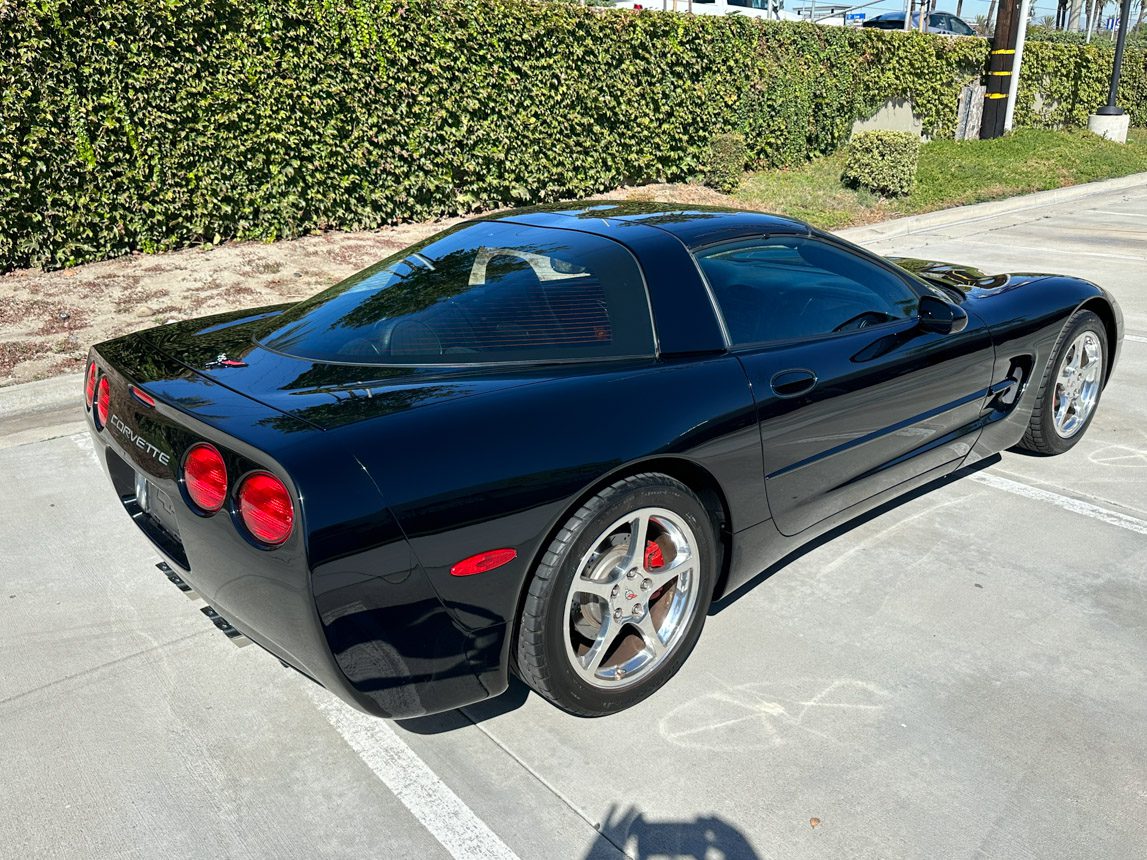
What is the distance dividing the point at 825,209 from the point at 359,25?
6.54 m

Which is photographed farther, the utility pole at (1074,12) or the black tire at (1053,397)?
the utility pole at (1074,12)

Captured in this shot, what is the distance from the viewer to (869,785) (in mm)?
2543

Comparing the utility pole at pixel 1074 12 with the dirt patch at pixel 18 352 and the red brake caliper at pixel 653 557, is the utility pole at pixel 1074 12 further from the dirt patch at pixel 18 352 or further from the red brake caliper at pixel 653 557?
the red brake caliper at pixel 653 557

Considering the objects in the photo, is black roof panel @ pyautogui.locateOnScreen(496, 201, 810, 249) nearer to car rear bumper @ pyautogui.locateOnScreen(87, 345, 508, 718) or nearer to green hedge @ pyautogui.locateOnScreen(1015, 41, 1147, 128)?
car rear bumper @ pyautogui.locateOnScreen(87, 345, 508, 718)

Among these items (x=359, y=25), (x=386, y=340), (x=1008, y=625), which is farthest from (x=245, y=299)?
(x=1008, y=625)

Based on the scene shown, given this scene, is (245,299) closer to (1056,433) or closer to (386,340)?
(386,340)

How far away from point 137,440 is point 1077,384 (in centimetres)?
421

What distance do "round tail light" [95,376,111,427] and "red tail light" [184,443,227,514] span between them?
0.71 metres

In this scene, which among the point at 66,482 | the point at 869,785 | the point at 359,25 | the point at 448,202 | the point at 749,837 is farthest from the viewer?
the point at 448,202

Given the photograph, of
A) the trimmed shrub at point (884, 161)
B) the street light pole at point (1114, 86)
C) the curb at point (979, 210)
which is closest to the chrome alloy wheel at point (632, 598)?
the curb at point (979, 210)

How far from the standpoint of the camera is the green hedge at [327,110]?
299 inches

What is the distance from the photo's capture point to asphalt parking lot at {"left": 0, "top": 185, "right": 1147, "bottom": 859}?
2391 mm

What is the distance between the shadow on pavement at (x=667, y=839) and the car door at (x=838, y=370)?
111cm

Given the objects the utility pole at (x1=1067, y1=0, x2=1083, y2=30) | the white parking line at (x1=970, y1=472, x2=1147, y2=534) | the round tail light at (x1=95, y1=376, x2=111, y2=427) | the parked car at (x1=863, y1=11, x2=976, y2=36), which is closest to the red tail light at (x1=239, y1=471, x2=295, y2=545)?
the round tail light at (x1=95, y1=376, x2=111, y2=427)
